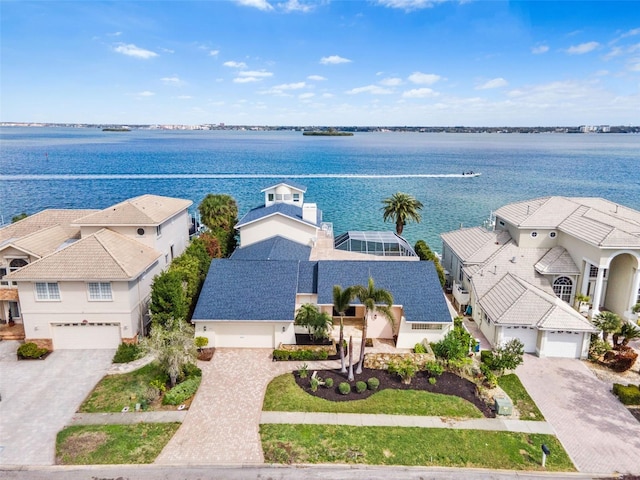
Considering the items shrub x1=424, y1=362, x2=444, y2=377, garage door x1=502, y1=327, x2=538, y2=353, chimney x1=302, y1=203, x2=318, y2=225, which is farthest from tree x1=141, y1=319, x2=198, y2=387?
garage door x1=502, y1=327, x2=538, y2=353

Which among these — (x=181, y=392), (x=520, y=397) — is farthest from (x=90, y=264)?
(x=520, y=397)

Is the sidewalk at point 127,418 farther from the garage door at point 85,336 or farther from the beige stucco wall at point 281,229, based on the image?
the beige stucco wall at point 281,229

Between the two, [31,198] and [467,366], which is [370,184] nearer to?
[31,198]

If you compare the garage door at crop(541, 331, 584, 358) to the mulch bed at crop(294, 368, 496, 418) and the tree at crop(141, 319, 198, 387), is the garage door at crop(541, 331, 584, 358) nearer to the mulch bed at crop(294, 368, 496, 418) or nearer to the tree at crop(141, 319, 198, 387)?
the mulch bed at crop(294, 368, 496, 418)

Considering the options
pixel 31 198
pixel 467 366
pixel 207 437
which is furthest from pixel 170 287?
pixel 31 198

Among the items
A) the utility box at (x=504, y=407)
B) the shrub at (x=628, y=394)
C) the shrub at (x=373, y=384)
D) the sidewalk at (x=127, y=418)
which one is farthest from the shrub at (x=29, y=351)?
the shrub at (x=628, y=394)
